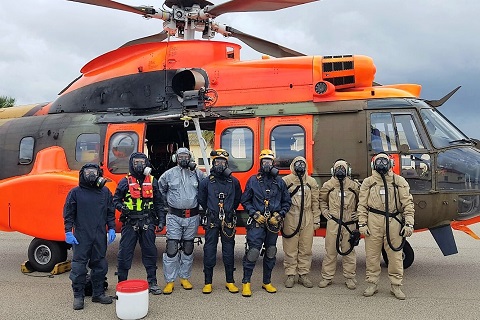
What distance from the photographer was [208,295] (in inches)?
228

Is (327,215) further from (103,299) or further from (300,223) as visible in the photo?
(103,299)

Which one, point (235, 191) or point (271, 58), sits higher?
point (271, 58)

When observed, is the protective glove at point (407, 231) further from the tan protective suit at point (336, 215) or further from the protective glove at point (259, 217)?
the protective glove at point (259, 217)

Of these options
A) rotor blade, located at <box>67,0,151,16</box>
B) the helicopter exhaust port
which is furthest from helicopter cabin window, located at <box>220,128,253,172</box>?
rotor blade, located at <box>67,0,151,16</box>

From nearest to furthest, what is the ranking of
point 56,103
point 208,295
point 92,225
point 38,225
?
point 92,225, point 208,295, point 38,225, point 56,103

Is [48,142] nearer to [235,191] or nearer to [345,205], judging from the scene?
[235,191]

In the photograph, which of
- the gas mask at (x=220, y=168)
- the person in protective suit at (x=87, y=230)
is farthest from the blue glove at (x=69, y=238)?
the gas mask at (x=220, y=168)

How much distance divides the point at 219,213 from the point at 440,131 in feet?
11.7

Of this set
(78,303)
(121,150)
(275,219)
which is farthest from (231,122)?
(78,303)

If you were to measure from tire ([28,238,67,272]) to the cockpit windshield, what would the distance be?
6184mm

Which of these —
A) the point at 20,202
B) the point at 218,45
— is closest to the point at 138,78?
the point at 218,45

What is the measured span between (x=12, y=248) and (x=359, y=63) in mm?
7916

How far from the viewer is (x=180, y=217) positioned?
5.95 metres

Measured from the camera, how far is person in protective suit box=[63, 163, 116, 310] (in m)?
5.34
